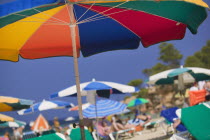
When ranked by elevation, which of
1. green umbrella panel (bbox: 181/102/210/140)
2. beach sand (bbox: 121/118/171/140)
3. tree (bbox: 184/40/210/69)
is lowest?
beach sand (bbox: 121/118/171/140)

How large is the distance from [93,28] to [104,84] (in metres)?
3.29

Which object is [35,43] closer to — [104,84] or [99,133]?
[104,84]

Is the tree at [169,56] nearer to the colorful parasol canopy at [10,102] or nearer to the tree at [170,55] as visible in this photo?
the tree at [170,55]

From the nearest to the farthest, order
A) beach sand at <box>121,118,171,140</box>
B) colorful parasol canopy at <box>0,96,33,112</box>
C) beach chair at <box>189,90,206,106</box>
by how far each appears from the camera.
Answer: colorful parasol canopy at <box>0,96,33,112</box>, beach chair at <box>189,90,206,106</box>, beach sand at <box>121,118,171,140</box>

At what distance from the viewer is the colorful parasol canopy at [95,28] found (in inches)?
144

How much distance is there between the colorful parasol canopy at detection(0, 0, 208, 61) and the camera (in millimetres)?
3665

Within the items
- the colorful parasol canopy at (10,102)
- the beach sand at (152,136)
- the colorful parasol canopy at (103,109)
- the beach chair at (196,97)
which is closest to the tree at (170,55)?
the beach sand at (152,136)

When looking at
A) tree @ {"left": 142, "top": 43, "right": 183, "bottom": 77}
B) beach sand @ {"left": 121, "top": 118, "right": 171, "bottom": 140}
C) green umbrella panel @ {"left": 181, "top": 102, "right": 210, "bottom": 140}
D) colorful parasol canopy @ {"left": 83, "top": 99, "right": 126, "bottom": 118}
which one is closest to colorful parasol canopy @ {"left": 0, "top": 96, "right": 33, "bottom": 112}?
colorful parasol canopy @ {"left": 83, "top": 99, "right": 126, "bottom": 118}

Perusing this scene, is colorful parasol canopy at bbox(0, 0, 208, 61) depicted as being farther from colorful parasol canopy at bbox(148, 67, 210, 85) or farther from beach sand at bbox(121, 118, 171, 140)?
beach sand at bbox(121, 118, 171, 140)

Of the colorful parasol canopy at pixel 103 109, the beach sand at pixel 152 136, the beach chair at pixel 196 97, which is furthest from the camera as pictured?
the beach sand at pixel 152 136

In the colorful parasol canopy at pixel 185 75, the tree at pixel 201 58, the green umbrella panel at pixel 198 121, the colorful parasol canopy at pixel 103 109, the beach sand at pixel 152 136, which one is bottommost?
the beach sand at pixel 152 136

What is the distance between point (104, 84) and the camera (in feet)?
24.3

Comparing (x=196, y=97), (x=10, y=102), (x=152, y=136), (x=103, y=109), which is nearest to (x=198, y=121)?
(x=196, y=97)

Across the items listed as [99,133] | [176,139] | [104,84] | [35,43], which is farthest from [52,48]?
[99,133]
